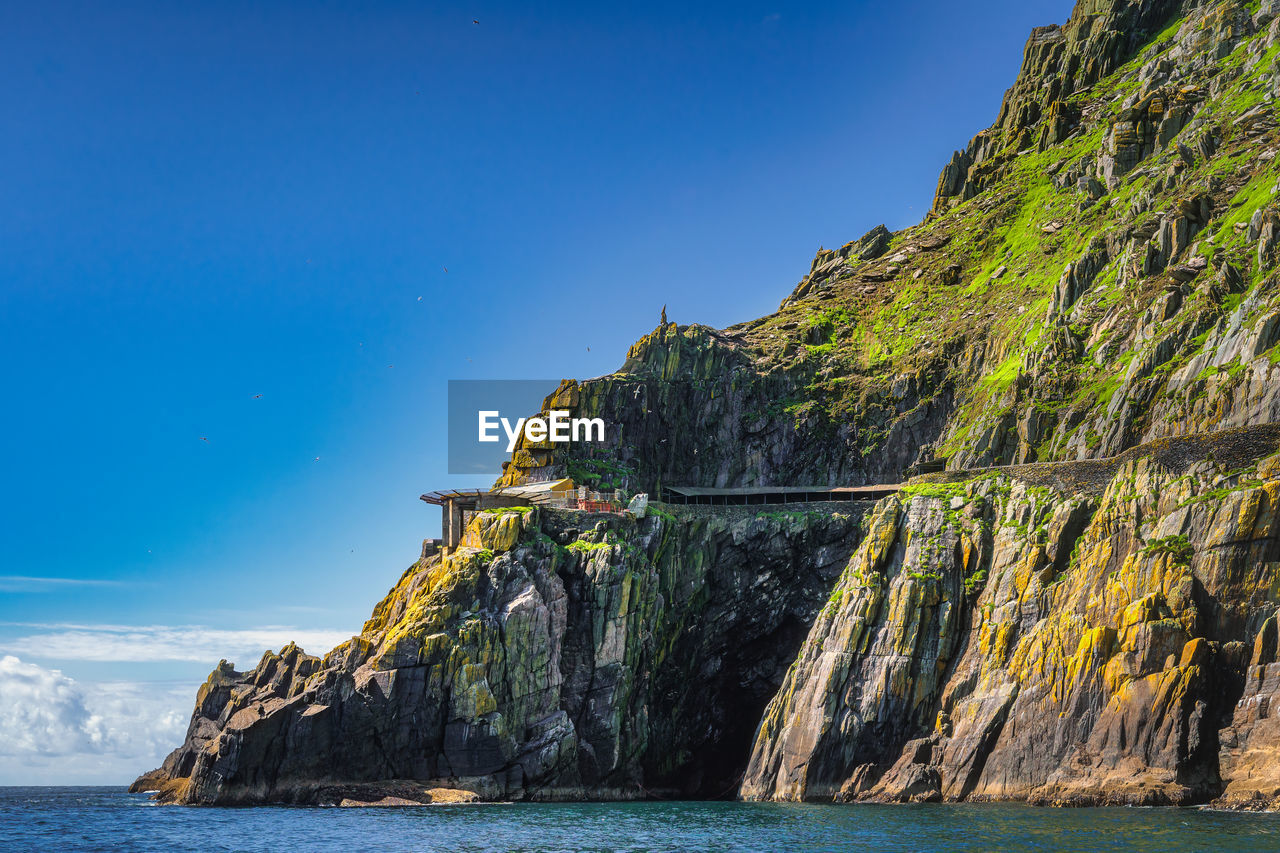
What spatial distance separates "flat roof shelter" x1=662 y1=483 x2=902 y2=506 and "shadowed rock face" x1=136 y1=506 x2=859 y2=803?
5021 mm

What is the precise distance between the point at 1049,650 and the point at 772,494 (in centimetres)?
4512

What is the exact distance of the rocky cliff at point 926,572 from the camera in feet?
273

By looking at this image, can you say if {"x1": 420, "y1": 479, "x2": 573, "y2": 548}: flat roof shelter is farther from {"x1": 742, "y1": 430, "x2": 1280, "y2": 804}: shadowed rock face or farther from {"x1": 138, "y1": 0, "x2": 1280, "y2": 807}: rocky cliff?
{"x1": 742, "y1": 430, "x2": 1280, "y2": 804}: shadowed rock face

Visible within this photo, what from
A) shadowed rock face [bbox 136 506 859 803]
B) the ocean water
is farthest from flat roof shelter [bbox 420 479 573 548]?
the ocean water

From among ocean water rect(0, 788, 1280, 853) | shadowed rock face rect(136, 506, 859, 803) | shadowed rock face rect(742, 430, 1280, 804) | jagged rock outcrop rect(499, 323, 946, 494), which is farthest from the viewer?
jagged rock outcrop rect(499, 323, 946, 494)

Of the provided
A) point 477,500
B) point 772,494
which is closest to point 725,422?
point 772,494

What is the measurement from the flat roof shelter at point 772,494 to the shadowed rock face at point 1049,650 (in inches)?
442

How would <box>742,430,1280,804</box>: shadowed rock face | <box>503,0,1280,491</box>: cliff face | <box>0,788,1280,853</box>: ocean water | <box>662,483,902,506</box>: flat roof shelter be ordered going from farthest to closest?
<box>662,483,902,506</box>: flat roof shelter → <box>503,0,1280,491</box>: cliff face → <box>742,430,1280,804</box>: shadowed rock face → <box>0,788,1280,853</box>: ocean water

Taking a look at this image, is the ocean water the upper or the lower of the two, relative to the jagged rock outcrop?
lower

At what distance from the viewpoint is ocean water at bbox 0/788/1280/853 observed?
6019 centimetres

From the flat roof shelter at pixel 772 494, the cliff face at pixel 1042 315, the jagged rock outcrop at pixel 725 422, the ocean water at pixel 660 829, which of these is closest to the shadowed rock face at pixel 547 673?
the flat roof shelter at pixel 772 494

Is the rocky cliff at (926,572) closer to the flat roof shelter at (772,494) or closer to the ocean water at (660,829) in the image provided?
the flat roof shelter at (772,494)

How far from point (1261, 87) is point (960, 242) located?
41871 mm

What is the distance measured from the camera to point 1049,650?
88.1 m
